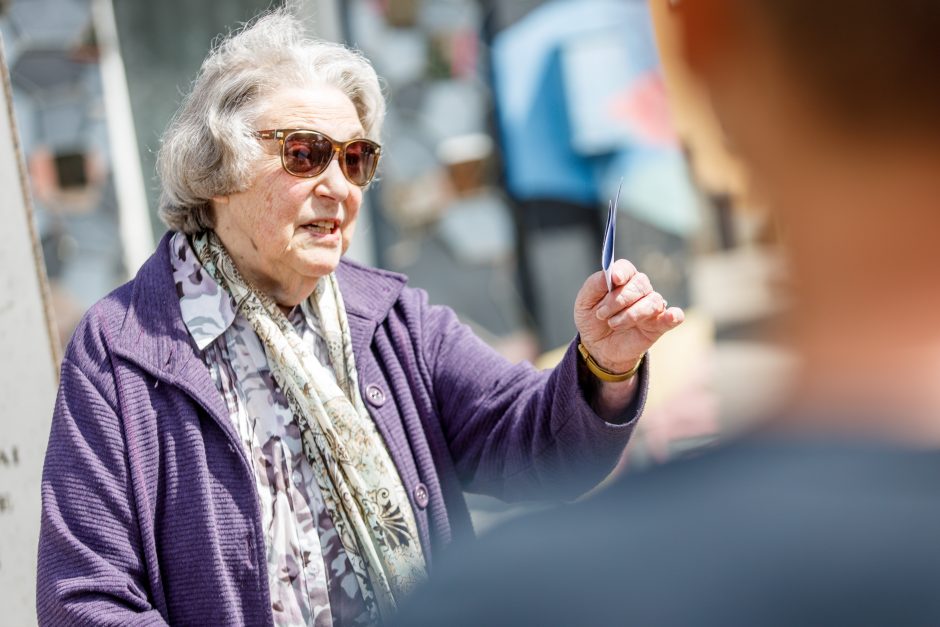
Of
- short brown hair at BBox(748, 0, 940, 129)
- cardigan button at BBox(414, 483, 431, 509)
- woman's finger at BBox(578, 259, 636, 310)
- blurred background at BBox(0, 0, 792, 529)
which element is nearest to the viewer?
short brown hair at BBox(748, 0, 940, 129)

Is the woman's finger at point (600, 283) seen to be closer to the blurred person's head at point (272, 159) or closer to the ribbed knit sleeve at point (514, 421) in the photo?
the ribbed knit sleeve at point (514, 421)

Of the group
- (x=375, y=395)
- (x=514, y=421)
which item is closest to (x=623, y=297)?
(x=514, y=421)

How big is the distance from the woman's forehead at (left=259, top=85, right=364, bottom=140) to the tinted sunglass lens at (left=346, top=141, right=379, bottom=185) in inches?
1.2

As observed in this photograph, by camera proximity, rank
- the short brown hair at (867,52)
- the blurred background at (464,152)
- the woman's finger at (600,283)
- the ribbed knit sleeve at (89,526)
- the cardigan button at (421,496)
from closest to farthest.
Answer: the short brown hair at (867,52) < the ribbed knit sleeve at (89,526) < the woman's finger at (600,283) < the cardigan button at (421,496) < the blurred background at (464,152)

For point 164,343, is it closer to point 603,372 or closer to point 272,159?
point 272,159

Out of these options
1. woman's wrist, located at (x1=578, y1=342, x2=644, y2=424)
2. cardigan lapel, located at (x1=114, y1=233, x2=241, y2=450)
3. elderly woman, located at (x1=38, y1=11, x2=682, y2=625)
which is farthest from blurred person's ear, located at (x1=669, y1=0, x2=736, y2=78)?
cardigan lapel, located at (x1=114, y1=233, x2=241, y2=450)

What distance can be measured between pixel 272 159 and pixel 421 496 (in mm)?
802

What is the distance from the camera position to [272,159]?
7.84 ft

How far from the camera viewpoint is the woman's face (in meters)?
2.39

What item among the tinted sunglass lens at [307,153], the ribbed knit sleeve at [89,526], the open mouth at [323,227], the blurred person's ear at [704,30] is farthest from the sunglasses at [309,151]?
the blurred person's ear at [704,30]

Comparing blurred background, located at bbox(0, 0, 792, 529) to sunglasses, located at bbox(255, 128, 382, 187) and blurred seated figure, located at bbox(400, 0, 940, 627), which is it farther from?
blurred seated figure, located at bbox(400, 0, 940, 627)

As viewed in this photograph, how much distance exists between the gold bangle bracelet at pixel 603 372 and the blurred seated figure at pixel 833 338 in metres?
1.23

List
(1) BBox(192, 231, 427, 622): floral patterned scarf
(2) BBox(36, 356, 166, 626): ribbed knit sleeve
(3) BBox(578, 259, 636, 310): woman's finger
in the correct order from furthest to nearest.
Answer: (1) BBox(192, 231, 427, 622): floral patterned scarf < (3) BBox(578, 259, 636, 310): woman's finger < (2) BBox(36, 356, 166, 626): ribbed knit sleeve

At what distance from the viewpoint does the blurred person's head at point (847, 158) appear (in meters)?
0.88
